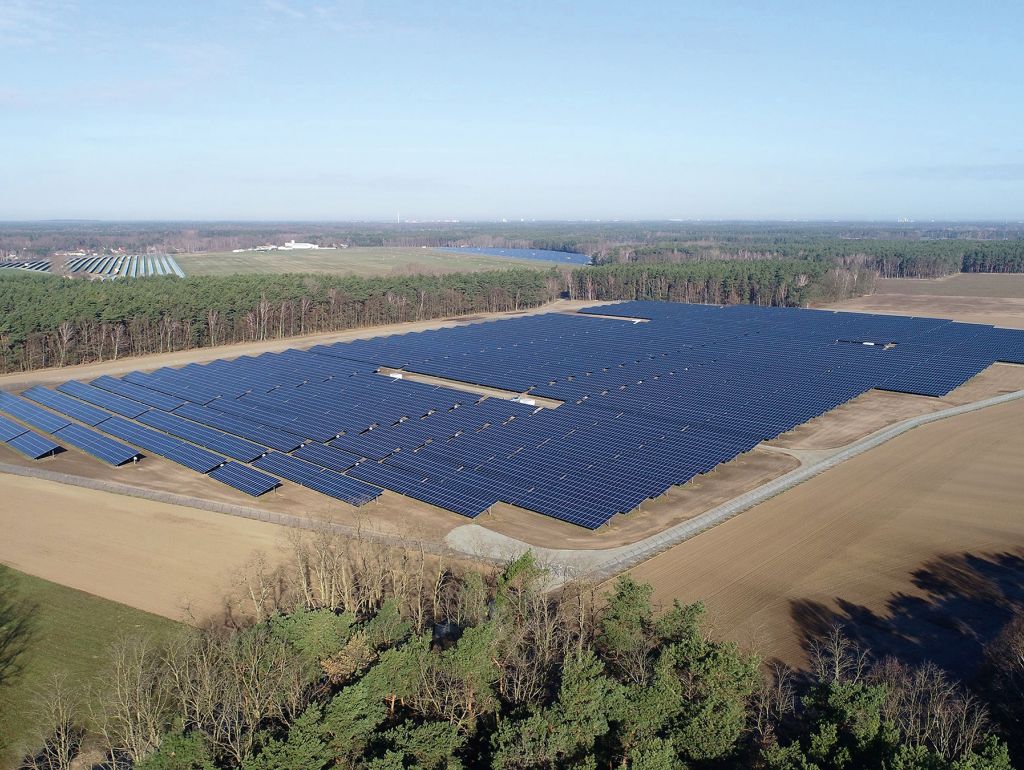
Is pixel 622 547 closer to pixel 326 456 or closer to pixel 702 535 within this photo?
pixel 702 535

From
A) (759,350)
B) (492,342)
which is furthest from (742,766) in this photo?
(492,342)

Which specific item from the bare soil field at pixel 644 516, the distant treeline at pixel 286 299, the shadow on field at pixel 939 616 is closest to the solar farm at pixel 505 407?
the bare soil field at pixel 644 516

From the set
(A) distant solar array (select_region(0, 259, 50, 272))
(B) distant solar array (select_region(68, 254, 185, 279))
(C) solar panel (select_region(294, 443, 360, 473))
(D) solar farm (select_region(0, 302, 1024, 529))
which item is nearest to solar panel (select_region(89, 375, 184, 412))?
(D) solar farm (select_region(0, 302, 1024, 529))

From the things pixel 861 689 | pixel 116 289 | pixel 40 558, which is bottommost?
pixel 40 558

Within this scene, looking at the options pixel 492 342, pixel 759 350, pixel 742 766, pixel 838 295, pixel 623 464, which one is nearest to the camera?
pixel 742 766

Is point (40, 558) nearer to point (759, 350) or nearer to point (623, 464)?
point (623, 464)

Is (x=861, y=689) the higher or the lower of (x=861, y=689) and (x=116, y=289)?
the lower
